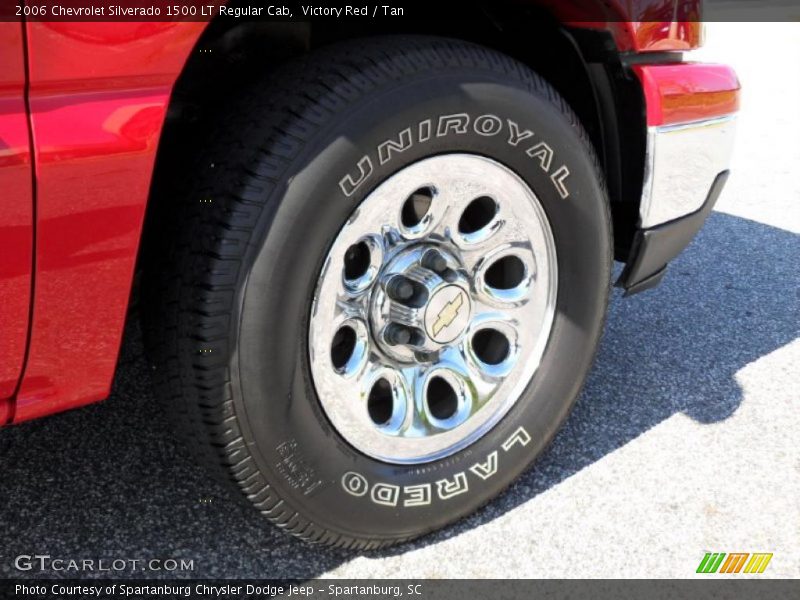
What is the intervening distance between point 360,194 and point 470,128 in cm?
27

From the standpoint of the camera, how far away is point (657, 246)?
2.08 meters

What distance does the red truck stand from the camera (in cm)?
125

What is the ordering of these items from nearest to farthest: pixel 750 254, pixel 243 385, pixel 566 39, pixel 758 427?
1. pixel 243 385
2. pixel 566 39
3. pixel 758 427
4. pixel 750 254

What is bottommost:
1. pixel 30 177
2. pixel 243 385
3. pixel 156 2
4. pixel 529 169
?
pixel 243 385

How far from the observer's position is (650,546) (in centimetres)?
183

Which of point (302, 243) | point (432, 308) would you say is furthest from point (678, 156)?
point (302, 243)

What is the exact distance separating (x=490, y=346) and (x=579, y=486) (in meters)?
0.40

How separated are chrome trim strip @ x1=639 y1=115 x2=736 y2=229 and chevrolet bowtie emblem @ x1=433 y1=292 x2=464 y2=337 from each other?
21.1 inches

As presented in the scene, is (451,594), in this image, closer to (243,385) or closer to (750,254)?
(243,385)

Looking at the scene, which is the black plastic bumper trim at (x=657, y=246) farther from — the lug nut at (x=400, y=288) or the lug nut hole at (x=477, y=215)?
the lug nut at (x=400, y=288)

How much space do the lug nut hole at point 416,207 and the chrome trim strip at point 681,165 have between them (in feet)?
1.87

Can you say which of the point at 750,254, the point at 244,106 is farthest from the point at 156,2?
the point at 750,254

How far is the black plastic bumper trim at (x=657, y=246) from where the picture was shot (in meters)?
2.06

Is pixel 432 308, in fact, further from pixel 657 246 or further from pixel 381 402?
pixel 657 246
